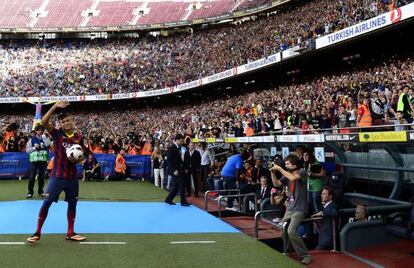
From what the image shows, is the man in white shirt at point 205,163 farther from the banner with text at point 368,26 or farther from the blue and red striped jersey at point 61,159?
the banner with text at point 368,26

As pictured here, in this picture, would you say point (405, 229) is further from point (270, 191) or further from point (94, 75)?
point (94, 75)

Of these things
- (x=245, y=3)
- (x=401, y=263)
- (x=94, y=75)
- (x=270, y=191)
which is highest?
(x=245, y=3)

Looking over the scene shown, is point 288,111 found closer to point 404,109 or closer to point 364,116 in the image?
point 364,116

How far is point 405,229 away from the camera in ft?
23.2

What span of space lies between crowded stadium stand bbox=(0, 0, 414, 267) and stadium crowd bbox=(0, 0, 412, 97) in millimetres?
192

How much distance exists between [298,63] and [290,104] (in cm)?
620

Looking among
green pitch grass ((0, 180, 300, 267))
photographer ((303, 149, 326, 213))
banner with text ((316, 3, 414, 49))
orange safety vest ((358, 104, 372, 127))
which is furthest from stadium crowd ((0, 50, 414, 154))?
green pitch grass ((0, 180, 300, 267))

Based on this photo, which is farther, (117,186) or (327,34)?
(327,34)

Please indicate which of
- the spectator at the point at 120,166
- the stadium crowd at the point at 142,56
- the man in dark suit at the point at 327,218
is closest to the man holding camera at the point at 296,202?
the man in dark suit at the point at 327,218

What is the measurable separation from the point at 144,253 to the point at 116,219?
125 inches

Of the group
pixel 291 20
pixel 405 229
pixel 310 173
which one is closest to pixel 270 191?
pixel 310 173

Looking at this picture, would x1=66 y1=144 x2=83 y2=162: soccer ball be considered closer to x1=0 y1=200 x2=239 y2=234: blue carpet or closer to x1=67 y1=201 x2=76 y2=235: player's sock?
x1=67 y1=201 x2=76 y2=235: player's sock

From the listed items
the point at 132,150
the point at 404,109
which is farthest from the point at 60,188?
the point at 132,150

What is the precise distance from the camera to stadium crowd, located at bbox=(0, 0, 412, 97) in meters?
31.1
